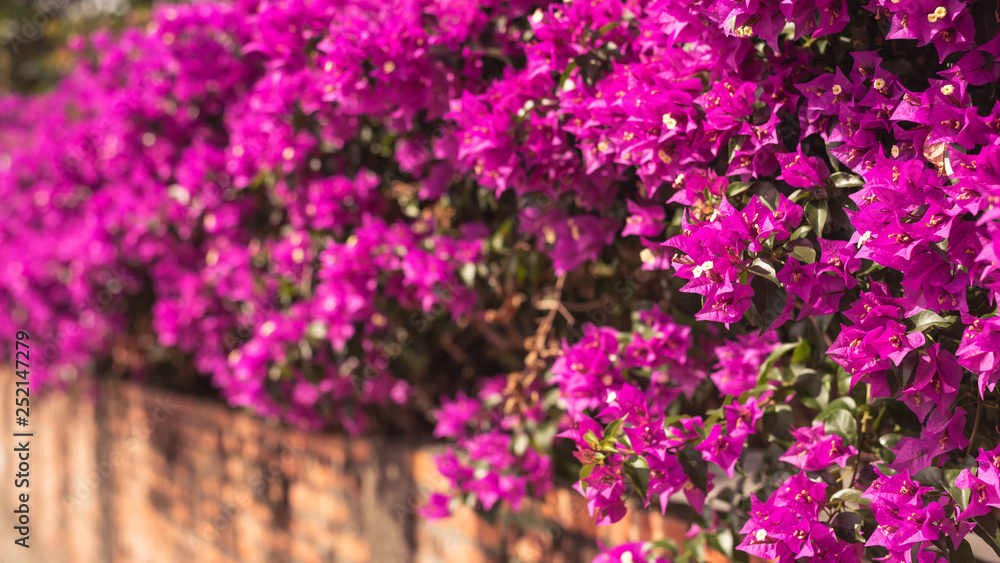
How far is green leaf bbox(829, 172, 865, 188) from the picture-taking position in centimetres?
106

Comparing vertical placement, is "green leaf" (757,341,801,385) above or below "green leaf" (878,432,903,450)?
above

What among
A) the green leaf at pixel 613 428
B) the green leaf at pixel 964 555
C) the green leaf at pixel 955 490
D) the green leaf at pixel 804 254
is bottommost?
the green leaf at pixel 964 555

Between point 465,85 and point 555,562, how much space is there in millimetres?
1191

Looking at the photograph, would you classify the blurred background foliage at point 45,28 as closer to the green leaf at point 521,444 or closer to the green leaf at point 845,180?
the green leaf at point 521,444

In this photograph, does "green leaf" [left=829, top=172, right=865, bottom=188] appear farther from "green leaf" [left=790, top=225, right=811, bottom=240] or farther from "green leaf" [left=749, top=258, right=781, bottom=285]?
"green leaf" [left=749, top=258, right=781, bottom=285]

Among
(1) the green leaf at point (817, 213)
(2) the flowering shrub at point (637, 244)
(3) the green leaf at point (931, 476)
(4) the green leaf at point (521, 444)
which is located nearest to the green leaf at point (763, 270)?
(2) the flowering shrub at point (637, 244)

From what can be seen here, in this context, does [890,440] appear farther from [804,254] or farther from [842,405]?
[804,254]

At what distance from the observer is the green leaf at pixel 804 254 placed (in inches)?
39.0

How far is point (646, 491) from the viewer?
4.02ft

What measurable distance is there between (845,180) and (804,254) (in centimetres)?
16

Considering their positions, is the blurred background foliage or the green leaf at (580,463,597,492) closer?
the green leaf at (580,463,597,492)

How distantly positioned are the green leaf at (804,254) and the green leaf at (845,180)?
0.13 metres

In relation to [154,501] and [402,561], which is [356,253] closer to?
[402,561]

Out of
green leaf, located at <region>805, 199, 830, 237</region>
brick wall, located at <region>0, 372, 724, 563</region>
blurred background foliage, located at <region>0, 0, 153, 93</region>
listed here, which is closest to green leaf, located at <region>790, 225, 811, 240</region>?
green leaf, located at <region>805, 199, 830, 237</region>
